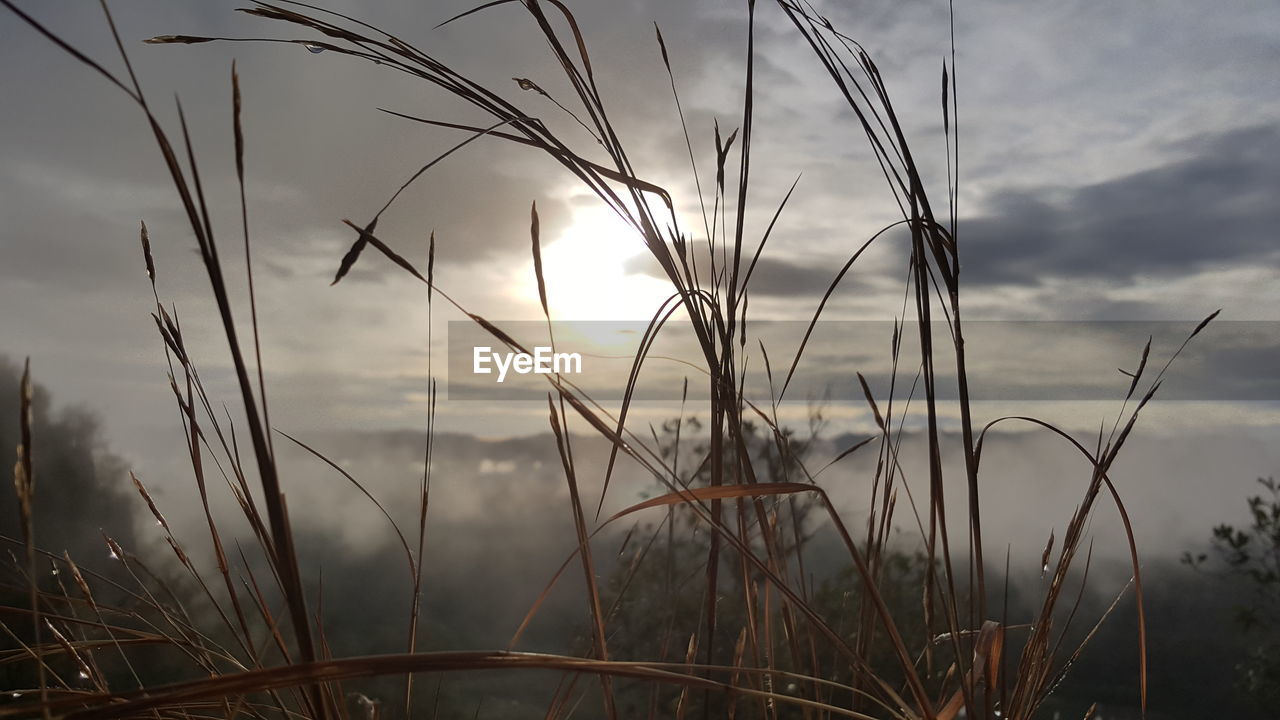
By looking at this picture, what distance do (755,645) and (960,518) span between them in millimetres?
194

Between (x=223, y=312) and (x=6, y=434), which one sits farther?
(x=6, y=434)

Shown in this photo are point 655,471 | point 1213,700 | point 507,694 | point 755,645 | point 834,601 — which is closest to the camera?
point 655,471

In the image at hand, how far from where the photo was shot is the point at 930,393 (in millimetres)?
545

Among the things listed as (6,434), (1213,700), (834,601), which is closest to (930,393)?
(834,601)

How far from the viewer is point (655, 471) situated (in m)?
0.47

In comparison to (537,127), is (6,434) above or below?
below

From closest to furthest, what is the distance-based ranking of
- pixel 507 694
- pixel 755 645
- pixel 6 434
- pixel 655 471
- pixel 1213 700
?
1. pixel 655 471
2. pixel 755 645
3. pixel 507 694
4. pixel 1213 700
5. pixel 6 434

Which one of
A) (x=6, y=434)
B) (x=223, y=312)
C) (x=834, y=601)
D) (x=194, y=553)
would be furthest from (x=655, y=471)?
(x=6, y=434)

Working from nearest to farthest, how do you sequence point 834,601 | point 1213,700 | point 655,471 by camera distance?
point 655,471, point 834,601, point 1213,700

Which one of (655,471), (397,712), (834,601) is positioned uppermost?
(655,471)

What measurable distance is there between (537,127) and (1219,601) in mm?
4121

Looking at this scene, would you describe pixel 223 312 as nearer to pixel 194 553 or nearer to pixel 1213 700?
pixel 194 553

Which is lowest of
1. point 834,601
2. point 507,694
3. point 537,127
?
point 507,694

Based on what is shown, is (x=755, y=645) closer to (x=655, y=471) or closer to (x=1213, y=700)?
(x=655, y=471)
